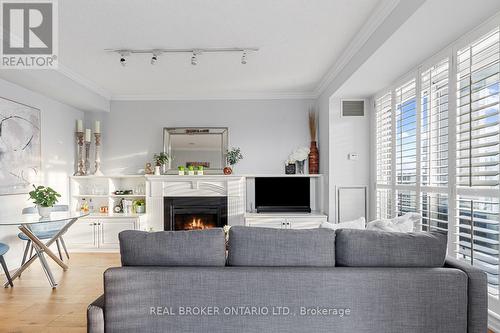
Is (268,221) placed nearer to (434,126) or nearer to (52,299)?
(434,126)

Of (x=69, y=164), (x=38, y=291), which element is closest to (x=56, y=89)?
(x=69, y=164)

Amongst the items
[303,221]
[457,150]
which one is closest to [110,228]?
[303,221]

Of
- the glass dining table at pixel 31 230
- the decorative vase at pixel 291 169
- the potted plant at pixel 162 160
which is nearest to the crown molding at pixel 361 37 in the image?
the decorative vase at pixel 291 169

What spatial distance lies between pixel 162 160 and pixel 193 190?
0.77m

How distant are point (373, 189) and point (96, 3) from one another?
4366 mm

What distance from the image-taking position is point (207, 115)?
663cm

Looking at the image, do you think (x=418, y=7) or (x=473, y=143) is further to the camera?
A: (x=473, y=143)

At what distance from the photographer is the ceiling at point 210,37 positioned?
3295 mm

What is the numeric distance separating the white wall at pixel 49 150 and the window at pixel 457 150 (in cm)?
486

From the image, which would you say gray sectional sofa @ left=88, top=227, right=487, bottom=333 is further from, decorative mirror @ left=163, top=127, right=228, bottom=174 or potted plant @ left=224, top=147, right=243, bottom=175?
decorative mirror @ left=163, top=127, right=228, bottom=174

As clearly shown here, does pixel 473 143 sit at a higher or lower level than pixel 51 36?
lower

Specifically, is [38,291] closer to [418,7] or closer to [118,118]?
[118,118]

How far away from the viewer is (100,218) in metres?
6.00

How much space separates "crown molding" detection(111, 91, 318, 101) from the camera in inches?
257
